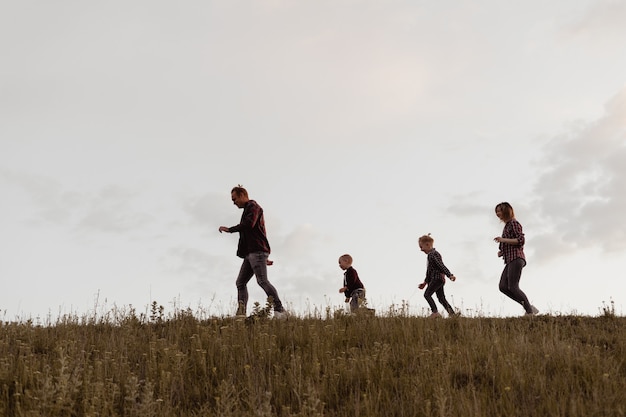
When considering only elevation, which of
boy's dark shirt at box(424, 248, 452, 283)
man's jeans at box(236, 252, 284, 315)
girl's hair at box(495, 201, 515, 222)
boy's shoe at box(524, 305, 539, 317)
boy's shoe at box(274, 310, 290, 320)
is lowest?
boy's shoe at box(274, 310, 290, 320)

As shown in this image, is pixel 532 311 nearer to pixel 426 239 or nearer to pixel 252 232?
pixel 426 239

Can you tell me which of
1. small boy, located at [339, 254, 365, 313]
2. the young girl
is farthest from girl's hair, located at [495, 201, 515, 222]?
small boy, located at [339, 254, 365, 313]

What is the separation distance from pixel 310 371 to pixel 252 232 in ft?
12.8

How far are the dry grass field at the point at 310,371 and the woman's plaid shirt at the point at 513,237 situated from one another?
75.8 inches

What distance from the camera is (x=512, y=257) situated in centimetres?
1074

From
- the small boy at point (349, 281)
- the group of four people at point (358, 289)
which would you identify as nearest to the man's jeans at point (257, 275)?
the group of four people at point (358, 289)

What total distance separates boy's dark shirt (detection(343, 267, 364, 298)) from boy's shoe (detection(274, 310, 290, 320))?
270cm

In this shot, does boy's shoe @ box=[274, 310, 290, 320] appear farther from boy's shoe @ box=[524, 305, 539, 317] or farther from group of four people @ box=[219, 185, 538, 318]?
boy's shoe @ box=[524, 305, 539, 317]

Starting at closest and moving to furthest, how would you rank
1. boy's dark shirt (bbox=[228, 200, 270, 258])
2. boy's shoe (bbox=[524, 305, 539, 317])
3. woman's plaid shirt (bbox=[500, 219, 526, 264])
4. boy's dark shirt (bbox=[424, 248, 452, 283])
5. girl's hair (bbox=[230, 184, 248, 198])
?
1. boy's dark shirt (bbox=[228, 200, 270, 258])
2. girl's hair (bbox=[230, 184, 248, 198])
3. woman's plaid shirt (bbox=[500, 219, 526, 264])
4. boy's shoe (bbox=[524, 305, 539, 317])
5. boy's dark shirt (bbox=[424, 248, 452, 283])

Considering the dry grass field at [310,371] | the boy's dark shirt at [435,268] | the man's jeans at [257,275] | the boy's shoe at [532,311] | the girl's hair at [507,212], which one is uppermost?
the girl's hair at [507,212]

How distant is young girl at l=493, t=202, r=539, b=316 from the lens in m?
10.8

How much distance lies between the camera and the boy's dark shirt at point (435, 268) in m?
12.2

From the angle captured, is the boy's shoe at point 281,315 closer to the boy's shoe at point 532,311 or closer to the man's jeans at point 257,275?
the man's jeans at point 257,275

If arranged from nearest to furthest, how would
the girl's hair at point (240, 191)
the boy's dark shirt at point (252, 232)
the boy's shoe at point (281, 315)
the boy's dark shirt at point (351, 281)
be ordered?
the boy's shoe at point (281, 315)
the boy's dark shirt at point (252, 232)
the girl's hair at point (240, 191)
the boy's dark shirt at point (351, 281)
